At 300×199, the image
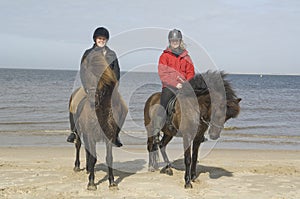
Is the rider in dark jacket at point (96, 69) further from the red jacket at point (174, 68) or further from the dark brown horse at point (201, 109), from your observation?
the dark brown horse at point (201, 109)

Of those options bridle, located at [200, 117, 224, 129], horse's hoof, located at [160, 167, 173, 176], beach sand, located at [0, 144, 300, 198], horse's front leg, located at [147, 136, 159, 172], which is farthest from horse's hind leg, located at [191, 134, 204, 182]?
horse's front leg, located at [147, 136, 159, 172]

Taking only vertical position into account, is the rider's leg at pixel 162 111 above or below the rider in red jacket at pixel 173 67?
below

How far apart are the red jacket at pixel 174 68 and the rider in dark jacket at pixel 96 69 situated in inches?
39.9

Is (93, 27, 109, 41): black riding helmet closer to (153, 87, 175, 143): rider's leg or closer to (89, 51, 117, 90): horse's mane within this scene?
(89, 51, 117, 90): horse's mane

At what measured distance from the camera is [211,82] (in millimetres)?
6934

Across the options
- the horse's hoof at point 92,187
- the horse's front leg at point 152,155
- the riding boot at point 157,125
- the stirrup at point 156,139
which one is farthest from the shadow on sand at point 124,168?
the riding boot at point 157,125

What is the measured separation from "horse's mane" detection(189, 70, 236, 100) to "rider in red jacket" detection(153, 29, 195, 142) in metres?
0.29

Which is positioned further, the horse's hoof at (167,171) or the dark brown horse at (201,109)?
the horse's hoof at (167,171)

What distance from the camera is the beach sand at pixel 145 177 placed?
6.74 m

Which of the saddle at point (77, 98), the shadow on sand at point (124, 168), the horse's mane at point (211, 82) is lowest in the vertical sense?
the shadow on sand at point (124, 168)

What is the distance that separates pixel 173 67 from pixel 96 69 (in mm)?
1703

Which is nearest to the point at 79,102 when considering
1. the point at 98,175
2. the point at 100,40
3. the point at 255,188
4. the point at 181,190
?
the point at 100,40

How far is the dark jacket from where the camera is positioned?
21.5 feet

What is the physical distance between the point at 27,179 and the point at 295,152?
8599 mm
